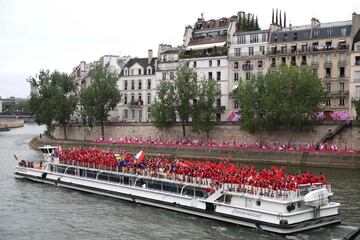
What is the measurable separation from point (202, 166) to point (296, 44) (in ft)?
155

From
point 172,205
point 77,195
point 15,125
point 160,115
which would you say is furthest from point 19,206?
point 15,125

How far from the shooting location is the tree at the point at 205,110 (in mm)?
78000

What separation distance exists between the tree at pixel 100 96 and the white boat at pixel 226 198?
152 feet

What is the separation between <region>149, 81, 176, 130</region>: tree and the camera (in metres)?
81.3

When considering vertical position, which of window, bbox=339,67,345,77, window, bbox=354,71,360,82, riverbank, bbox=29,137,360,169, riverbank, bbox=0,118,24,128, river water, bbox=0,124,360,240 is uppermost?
window, bbox=339,67,345,77

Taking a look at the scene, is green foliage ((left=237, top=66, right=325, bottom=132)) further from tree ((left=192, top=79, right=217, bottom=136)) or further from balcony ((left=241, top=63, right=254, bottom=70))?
balcony ((left=241, top=63, right=254, bottom=70))

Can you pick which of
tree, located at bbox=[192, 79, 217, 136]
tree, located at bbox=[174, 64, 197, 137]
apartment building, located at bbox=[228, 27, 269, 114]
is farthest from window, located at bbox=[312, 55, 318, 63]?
tree, located at bbox=[174, 64, 197, 137]

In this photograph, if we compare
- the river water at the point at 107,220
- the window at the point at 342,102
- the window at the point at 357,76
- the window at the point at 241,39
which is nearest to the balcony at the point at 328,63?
the window at the point at 357,76

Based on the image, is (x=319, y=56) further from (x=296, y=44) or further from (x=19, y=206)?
(x=19, y=206)

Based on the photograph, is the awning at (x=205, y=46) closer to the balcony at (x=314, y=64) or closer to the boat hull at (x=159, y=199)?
the balcony at (x=314, y=64)

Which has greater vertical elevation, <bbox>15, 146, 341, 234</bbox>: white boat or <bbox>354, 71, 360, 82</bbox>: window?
<bbox>354, 71, 360, 82</bbox>: window

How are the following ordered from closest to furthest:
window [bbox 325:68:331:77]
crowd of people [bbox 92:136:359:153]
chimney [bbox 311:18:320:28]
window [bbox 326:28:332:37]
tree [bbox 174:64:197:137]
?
1. crowd of people [bbox 92:136:359:153]
2. window [bbox 325:68:331:77]
3. window [bbox 326:28:332:37]
4. tree [bbox 174:64:197:137]
5. chimney [bbox 311:18:320:28]

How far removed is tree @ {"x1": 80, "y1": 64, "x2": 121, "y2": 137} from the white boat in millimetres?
46427

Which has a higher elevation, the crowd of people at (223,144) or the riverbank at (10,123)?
the riverbank at (10,123)
